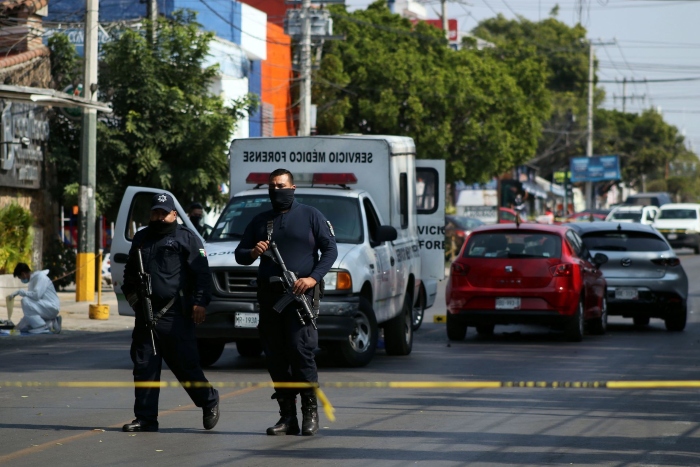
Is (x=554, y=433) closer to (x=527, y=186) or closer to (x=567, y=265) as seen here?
(x=567, y=265)

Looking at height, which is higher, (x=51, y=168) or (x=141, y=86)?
(x=141, y=86)

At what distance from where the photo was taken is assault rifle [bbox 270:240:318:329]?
9094 mm

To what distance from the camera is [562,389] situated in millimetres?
12195

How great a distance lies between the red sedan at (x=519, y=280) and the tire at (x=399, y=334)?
1.75 metres

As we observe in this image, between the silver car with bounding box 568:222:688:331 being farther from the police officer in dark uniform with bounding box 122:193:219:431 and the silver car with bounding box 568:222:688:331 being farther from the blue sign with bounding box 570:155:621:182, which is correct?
the blue sign with bounding box 570:155:621:182

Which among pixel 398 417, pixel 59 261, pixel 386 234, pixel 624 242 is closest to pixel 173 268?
pixel 398 417

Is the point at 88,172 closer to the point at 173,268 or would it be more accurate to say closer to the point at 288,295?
the point at 173,268

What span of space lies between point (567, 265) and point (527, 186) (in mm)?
66019

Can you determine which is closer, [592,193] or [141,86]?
[141,86]

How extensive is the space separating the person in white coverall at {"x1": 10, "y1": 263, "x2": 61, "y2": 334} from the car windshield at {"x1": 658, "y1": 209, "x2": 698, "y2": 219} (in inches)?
1377

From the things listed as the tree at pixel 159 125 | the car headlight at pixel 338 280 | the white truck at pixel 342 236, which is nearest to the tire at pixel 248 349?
the white truck at pixel 342 236

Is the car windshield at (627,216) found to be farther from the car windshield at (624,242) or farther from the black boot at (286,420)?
the black boot at (286,420)

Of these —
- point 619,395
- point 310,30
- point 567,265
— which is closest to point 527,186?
point 310,30

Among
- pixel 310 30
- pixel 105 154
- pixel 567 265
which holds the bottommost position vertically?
pixel 567 265
